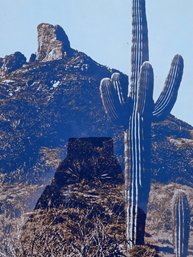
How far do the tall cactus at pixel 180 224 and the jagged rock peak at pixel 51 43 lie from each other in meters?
13.2

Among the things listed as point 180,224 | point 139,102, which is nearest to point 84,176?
point 180,224

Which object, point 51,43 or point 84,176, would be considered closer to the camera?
point 84,176

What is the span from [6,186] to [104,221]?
1165 centimetres

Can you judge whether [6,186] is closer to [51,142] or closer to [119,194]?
[51,142]

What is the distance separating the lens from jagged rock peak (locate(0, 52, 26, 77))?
30.2 meters

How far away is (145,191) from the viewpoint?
1980 centimetres

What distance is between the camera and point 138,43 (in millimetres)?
20562

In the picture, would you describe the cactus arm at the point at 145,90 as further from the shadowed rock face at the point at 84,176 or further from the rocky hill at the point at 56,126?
the shadowed rock face at the point at 84,176

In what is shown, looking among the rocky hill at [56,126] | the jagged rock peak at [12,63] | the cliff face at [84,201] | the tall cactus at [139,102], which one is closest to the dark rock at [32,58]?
the rocky hill at [56,126]

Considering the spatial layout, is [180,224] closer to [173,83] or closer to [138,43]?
[173,83]

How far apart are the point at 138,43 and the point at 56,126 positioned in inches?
277

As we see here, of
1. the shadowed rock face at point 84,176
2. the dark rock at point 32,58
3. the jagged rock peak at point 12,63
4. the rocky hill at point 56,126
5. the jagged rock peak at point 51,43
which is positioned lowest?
the shadowed rock face at point 84,176

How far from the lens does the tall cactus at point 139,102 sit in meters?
19.4

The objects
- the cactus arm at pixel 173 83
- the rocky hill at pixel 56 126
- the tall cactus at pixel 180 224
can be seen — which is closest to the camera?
the tall cactus at pixel 180 224
